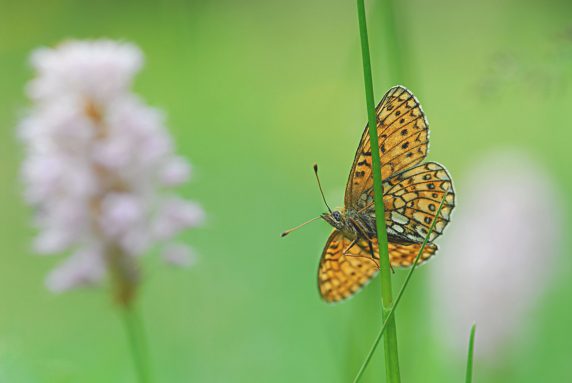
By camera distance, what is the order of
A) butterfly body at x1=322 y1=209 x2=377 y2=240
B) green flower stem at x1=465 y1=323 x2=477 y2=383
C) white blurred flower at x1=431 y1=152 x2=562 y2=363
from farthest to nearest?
white blurred flower at x1=431 y1=152 x2=562 y2=363
butterfly body at x1=322 y1=209 x2=377 y2=240
green flower stem at x1=465 y1=323 x2=477 y2=383

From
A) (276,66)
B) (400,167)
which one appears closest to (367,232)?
(400,167)

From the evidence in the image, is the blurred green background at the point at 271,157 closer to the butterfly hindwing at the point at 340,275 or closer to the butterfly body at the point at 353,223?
the butterfly hindwing at the point at 340,275

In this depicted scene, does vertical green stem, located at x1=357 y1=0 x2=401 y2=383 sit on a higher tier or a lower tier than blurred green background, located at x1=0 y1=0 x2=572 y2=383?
lower

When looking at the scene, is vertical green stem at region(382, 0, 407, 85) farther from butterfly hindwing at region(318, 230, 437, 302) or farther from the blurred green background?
butterfly hindwing at region(318, 230, 437, 302)

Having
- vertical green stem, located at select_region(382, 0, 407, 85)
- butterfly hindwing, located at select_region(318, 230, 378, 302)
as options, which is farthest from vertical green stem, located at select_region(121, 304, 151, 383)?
vertical green stem, located at select_region(382, 0, 407, 85)

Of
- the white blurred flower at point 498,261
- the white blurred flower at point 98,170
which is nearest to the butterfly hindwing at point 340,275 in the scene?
the white blurred flower at point 98,170

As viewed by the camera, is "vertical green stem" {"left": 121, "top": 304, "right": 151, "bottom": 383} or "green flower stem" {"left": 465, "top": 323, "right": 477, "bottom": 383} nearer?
"green flower stem" {"left": 465, "top": 323, "right": 477, "bottom": 383}
